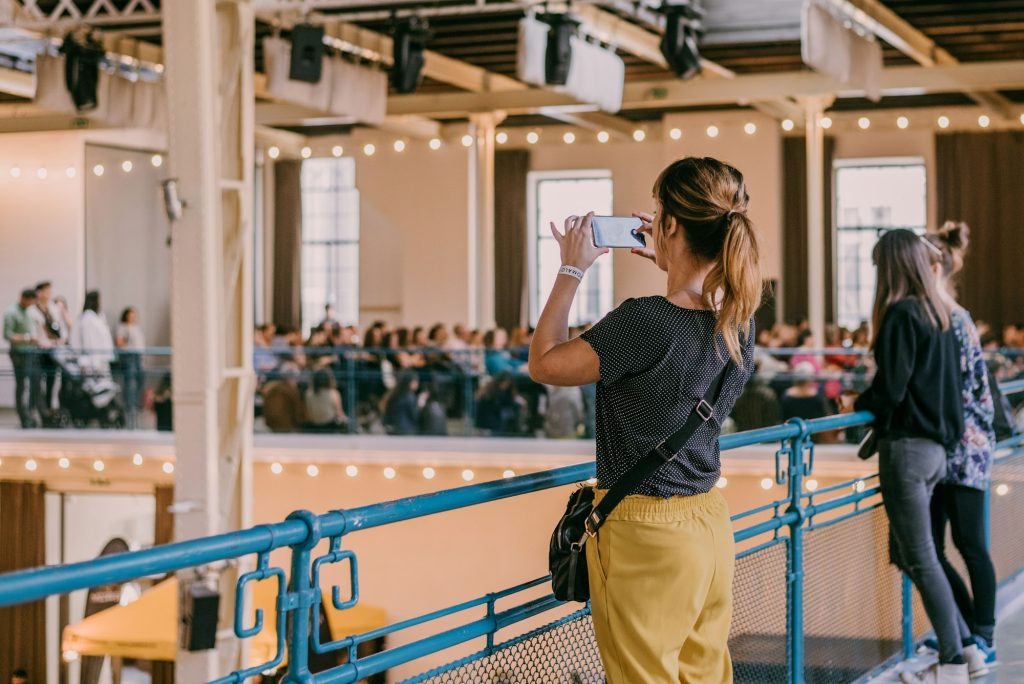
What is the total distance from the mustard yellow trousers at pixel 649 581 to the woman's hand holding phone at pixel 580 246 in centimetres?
41

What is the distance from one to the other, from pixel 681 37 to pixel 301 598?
9.35 metres

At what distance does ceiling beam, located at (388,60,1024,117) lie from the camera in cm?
1382

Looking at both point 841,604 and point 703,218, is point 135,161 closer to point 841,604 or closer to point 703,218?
point 841,604

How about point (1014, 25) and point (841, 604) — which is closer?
point (841, 604)

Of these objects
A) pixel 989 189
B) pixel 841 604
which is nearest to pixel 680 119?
pixel 989 189

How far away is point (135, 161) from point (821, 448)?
12.1 m

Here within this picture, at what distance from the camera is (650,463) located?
223 cm

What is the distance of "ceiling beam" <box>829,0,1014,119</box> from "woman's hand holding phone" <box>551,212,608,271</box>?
9772 millimetres

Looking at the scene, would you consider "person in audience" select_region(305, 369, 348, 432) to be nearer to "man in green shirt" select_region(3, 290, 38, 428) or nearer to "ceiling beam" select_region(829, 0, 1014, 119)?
→ "man in green shirt" select_region(3, 290, 38, 428)

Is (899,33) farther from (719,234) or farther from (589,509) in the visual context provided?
(589,509)

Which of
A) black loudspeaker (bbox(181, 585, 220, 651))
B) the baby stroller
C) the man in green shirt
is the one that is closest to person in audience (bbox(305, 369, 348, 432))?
the baby stroller

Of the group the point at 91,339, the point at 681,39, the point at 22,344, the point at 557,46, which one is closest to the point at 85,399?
the point at 91,339

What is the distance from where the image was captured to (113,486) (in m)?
15.3

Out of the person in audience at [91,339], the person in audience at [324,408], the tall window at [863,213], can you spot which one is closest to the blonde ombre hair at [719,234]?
the person in audience at [324,408]
